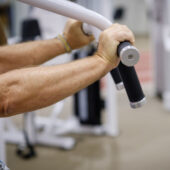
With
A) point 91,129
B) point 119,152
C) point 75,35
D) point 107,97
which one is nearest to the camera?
point 75,35

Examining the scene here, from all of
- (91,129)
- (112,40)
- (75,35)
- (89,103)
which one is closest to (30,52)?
(75,35)

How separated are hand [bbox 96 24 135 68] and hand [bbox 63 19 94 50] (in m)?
0.34

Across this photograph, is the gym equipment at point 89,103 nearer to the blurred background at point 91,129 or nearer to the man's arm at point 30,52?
the blurred background at point 91,129

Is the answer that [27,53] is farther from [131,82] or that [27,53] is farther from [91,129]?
[91,129]

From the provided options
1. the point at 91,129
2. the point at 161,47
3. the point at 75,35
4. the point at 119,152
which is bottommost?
the point at 91,129

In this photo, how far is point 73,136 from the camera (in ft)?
9.65

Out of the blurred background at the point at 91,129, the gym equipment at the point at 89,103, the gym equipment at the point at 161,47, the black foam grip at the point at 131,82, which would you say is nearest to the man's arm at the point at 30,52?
the black foam grip at the point at 131,82

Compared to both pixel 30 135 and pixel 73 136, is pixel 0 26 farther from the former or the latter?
pixel 73 136

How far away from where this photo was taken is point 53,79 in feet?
3.10

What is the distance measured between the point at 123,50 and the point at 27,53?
2.06 feet

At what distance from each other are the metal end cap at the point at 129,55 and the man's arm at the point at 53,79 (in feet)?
0.18

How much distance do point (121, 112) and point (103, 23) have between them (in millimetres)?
2539

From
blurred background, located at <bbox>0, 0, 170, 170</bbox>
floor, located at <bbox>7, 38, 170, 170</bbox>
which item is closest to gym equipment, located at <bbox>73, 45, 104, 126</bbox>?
blurred background, located at <bbox>0, 0, 170, 170</bbox>

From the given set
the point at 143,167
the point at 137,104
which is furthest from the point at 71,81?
the point at 143,167
